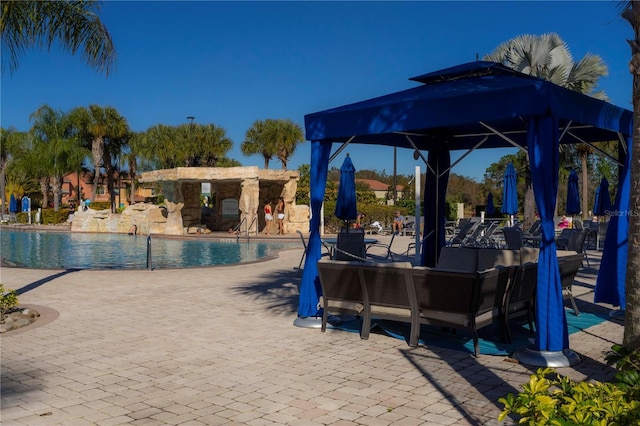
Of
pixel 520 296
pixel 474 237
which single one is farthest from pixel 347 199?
pixel 520 296

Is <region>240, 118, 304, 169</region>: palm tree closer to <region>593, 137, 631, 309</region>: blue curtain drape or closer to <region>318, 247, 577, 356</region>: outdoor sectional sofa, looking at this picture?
<region>593, 137, 631, 309</region>: blue curtain drape

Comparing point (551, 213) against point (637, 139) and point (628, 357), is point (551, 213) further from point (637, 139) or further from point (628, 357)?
point (628, 357)

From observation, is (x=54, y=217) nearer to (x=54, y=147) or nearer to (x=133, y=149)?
(x=54, y=147)

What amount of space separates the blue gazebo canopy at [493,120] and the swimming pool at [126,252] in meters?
7.69

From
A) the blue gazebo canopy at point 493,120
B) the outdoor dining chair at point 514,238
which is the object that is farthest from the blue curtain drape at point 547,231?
the outdoor dining chair at point 514,238

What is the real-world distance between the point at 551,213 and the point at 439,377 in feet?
6.03

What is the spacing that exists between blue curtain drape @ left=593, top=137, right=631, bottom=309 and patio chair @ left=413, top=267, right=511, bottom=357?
238cm

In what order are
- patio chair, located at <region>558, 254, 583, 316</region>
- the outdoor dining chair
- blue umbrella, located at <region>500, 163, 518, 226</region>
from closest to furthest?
patio chair, located at <region>558, 254, 583, 316</region> → the outdoor dining chair → blue umbrella, located at <region>500, 163, 518, 226</region>

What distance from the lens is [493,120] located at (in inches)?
230

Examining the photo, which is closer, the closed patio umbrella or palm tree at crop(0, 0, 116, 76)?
palm tree at crop(0, 0, 116, 76)

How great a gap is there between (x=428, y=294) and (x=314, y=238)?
1.92 metres

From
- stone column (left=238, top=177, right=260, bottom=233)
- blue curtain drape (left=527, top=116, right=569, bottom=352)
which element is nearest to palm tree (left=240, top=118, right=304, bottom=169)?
stone column (left=238, top=177, right=260, bottom=233)

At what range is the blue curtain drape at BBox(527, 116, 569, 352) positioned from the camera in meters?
5.37

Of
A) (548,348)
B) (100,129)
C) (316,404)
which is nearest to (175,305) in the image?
(316,404)
